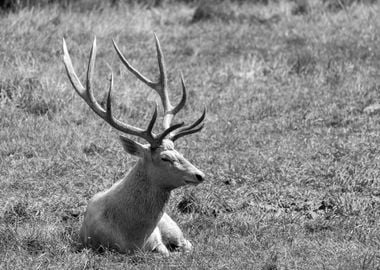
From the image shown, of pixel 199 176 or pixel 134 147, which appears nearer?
pixel 199 176

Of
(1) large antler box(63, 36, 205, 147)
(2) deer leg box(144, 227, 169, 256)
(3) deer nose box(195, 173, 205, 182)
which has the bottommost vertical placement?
(2) deer leg box(144, 227, 169, 256)

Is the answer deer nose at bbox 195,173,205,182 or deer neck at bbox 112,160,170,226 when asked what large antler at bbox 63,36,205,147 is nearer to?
deer neck at bbox 112,160,170,226

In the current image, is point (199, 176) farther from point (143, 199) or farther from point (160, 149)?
point (143, 199)

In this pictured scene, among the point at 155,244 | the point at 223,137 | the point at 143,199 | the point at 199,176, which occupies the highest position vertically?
the point at 199,176

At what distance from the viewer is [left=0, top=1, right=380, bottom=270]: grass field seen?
22.9ft

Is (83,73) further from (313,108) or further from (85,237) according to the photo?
(85,237)

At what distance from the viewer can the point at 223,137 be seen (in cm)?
1015

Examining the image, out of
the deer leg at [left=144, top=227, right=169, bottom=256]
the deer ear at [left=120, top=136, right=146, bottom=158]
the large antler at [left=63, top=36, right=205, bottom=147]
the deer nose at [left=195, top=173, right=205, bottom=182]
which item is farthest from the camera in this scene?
the deer leg at [left=144, top=227, right=169, bottom=256]

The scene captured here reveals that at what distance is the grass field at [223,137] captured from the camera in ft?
22.9

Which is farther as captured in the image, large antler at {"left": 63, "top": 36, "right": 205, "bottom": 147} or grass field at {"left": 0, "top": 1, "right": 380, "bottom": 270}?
grass field at {"left": 0, "top": 1, "right": 380, "bottom": 270}

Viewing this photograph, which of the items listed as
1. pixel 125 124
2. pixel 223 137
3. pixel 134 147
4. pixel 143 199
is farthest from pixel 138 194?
pixel 223 137

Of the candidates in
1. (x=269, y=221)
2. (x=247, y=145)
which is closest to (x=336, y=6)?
(x=247, y=145)

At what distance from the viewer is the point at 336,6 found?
1739 cm

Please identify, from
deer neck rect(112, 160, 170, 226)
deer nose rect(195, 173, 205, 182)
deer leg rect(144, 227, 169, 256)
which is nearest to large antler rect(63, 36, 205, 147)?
deer neck rect(112, 160, 170, 226)
